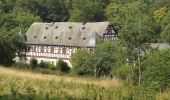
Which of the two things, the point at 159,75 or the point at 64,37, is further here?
the point at 64,37

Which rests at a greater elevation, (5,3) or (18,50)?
(5,3)

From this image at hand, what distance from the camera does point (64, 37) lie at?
65.2 metres

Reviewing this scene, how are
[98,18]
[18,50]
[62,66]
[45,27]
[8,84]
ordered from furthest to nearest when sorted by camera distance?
[98,18] < [45,27] < [18,50] < [62,66] < [8,84]

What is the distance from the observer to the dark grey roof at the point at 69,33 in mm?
63062

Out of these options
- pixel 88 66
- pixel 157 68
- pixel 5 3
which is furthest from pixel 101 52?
pixel 5 3

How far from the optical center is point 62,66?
166 feet

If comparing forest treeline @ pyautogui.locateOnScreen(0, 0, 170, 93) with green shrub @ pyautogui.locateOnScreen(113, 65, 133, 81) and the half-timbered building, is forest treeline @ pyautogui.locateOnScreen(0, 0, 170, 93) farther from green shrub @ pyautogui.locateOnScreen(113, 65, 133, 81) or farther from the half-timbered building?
the half-timbered building

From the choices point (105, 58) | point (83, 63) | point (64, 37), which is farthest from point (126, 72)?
point (64, 37)

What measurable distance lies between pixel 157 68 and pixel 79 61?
24.5 meters

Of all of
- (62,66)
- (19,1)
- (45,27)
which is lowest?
(62,66)

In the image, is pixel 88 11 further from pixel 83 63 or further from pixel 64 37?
pixel 83 63

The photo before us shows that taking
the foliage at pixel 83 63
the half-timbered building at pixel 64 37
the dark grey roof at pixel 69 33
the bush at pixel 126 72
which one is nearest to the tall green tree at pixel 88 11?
the dark grey roof at pixel 69 33

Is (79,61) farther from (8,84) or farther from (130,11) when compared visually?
(130,11)

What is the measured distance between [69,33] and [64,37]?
947 millimetres
